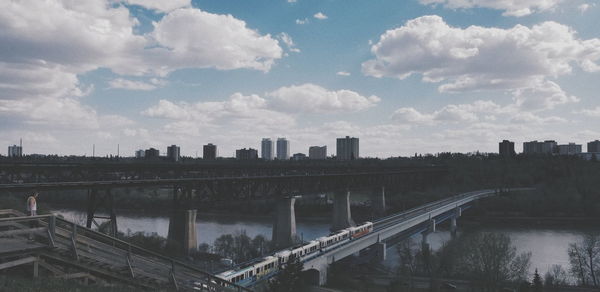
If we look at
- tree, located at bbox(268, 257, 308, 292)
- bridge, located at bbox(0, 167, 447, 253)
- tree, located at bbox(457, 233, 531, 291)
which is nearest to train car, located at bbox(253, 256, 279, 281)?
tree, located at bbox(268, 257, 308, 292)

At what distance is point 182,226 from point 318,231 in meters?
43.1

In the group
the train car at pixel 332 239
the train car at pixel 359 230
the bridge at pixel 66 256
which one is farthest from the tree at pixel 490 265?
the bridge at pixel 66 256

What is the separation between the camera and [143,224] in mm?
83625

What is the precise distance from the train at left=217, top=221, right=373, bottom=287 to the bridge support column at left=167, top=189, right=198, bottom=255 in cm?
893

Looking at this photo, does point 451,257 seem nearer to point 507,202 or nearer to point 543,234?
point 543,234

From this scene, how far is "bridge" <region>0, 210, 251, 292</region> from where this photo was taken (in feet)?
30.3

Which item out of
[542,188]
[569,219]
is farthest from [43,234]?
[542,188]

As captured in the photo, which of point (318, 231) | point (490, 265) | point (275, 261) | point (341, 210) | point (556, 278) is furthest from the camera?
point (318, 231)

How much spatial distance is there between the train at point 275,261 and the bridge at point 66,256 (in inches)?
545

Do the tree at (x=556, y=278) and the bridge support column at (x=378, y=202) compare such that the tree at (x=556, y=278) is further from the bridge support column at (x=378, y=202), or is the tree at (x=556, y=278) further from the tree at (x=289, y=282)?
the bridge support column at (x=378, y=202)

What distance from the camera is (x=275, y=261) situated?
34.2 metres

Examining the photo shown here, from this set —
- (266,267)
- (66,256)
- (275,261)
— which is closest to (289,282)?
(266,267)

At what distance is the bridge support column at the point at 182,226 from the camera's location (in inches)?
1566

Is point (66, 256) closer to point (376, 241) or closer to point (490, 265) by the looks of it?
point (490, 265)
